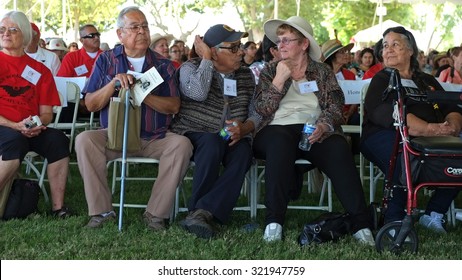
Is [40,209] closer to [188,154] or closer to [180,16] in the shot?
[188,154]

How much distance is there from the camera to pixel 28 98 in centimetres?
555

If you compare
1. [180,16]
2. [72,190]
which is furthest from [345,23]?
[72,190]

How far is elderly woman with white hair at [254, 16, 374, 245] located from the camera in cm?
492

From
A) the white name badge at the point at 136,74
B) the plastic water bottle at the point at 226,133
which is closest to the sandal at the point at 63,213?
the white name badge at the point at 136,74

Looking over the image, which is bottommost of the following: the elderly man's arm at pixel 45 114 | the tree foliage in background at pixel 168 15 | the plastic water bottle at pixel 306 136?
the plastic water bottle at pixel 306 136

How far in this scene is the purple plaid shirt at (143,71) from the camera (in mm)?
5273

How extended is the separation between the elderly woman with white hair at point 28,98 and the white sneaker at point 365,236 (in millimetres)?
2052

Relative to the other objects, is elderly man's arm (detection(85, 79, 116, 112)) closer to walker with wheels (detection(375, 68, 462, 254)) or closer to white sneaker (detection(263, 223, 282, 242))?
white sneaker (detection(263, 223, 282, 242))

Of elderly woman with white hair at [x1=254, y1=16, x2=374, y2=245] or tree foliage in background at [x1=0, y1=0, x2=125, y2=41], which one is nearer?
elderly woman with white hair at [x1=254, y1=16, x2=374, y2=245]

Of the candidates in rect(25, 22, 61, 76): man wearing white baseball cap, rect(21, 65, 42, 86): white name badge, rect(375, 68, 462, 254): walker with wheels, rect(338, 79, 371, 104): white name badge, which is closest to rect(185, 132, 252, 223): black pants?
rect(375, 68, 462, 254): walker with wheels

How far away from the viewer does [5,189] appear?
5.36 m

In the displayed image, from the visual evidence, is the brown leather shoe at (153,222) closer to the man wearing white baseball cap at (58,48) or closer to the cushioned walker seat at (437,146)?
the cushioned walker seat at (437,146)

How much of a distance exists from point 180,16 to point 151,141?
1106 inches

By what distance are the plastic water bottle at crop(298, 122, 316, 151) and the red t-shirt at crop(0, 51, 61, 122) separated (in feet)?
6.05
